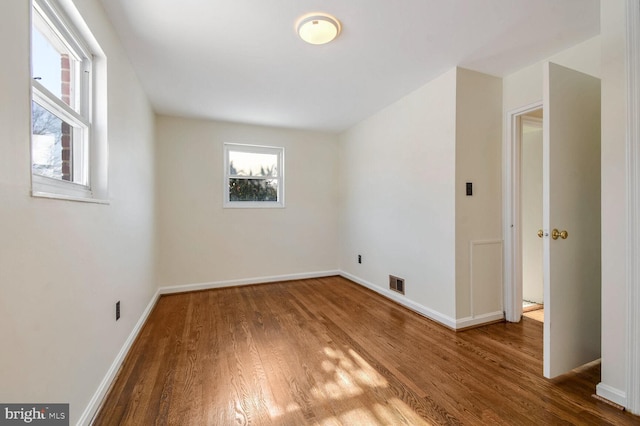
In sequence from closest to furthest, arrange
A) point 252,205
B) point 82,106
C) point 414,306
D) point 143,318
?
point 82,106
point 143,318
point 414,306
point 252,205

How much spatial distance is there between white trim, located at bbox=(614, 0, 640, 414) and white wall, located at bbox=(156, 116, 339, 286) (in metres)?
3.53

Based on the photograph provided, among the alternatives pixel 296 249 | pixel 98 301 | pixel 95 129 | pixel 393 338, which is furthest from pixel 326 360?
pixel 296 249

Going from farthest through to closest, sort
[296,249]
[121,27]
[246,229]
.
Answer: [296,249] < [246,229] < [121,27]

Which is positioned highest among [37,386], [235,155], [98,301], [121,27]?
[121,27]

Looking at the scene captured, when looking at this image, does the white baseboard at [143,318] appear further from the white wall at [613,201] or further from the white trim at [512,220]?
the white wall at [613,201]

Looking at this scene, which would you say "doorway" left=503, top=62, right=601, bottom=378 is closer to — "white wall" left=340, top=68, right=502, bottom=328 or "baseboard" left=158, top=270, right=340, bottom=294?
"white wall" left=340, top=68, right=502, bottom=328

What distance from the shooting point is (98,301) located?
61.8 inches

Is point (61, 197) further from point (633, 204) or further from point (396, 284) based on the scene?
point (396, 284)

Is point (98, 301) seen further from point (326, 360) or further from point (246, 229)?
point (246, 229)

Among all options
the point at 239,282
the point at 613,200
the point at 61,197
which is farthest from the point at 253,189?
the point at 613,200

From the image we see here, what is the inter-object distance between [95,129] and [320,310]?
2.55 m

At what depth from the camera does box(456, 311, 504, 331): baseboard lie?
2512 mm

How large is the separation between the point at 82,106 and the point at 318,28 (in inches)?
62.8

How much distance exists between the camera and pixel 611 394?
1.51 meters
